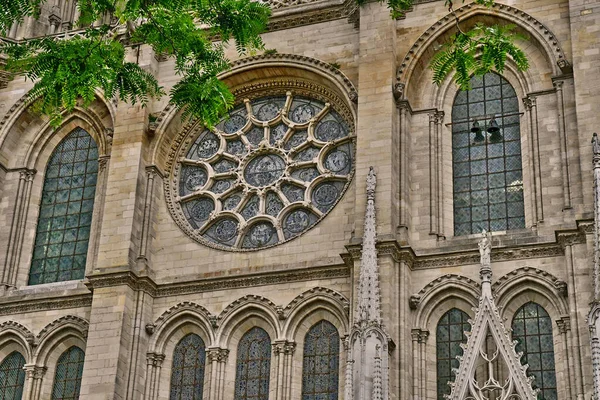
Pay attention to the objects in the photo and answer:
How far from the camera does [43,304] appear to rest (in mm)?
28578

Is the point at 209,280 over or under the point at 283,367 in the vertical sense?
over

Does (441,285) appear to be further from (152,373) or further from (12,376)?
(12,376)

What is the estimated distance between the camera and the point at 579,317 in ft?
76.9

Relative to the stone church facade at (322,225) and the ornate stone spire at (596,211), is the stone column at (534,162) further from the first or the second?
the ornate stone spire at (596,211)

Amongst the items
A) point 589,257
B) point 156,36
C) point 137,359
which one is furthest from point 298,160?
point 156,36

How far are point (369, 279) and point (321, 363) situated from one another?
294 centimetres

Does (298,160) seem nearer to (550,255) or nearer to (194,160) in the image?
(194,160)

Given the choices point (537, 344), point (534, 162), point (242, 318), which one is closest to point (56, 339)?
point (242, 318)

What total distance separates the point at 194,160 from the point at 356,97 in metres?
4.44

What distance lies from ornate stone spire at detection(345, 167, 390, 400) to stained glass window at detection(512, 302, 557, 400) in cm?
287

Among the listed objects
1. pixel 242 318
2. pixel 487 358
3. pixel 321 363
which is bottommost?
pixel 487 358

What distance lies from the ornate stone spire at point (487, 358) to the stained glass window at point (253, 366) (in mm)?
4687

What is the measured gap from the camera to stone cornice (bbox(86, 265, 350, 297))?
87.0ft

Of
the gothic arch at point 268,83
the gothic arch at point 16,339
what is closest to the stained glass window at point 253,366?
the gothic arch at point 16,339
